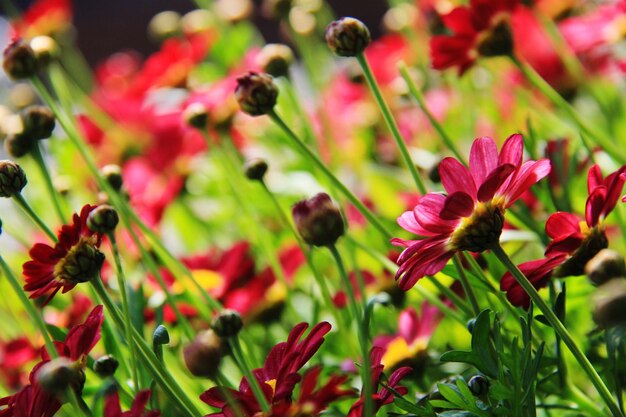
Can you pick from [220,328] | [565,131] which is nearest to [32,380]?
[220,328]

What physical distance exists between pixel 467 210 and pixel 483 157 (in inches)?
1.3

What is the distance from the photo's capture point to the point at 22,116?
21.6 inches

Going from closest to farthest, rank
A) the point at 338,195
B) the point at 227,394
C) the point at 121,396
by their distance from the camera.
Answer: the point at 227,394, the point at 121,396, the point at 338,195

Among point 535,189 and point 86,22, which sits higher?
point 86,22

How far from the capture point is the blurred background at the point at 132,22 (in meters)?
3.33

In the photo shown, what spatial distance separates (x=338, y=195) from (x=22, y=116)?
26 centimetres

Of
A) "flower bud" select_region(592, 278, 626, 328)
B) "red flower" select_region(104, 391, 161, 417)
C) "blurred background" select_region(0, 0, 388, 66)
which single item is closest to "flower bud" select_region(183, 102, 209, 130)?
"red flower" select_region(104, 391, 161, 417)

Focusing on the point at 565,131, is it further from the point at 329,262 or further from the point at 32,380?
the point at 32,380

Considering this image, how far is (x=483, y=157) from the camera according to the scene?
15.3 inches

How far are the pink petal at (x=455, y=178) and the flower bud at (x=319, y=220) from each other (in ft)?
0.19

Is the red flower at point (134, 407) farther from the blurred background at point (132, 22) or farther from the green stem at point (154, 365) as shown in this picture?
the blurred background at point (132, 22)

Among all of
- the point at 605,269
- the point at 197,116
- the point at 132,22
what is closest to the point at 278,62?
the point at 197,116

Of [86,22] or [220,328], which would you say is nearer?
[220,328]

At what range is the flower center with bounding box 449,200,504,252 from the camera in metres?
0.38
